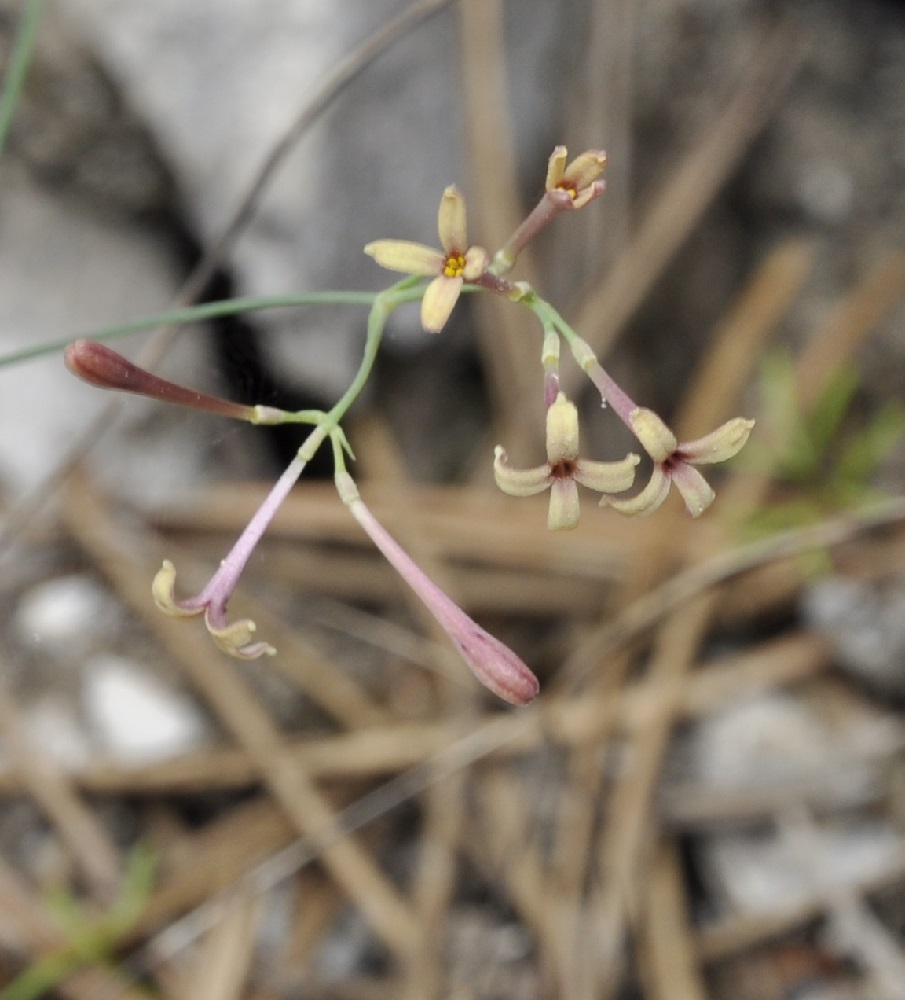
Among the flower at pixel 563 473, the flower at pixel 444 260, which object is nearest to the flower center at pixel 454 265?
the flower at pixel 444 260

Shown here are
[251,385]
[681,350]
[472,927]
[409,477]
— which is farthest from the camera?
[681,350]

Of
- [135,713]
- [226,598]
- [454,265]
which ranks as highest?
[135,713]

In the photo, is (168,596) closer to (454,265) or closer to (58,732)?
(454,265)

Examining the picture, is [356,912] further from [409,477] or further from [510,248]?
[510,248]

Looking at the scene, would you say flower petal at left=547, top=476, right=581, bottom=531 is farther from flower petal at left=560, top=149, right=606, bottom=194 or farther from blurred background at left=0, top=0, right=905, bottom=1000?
blurred background at left=0, top=0, right=905, bottom=1000

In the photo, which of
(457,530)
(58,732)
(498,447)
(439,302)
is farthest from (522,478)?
(58,732)

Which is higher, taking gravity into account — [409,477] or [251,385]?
[409,477]

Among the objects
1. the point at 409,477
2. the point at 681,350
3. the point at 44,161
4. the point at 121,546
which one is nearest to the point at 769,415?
the point at 681,350
